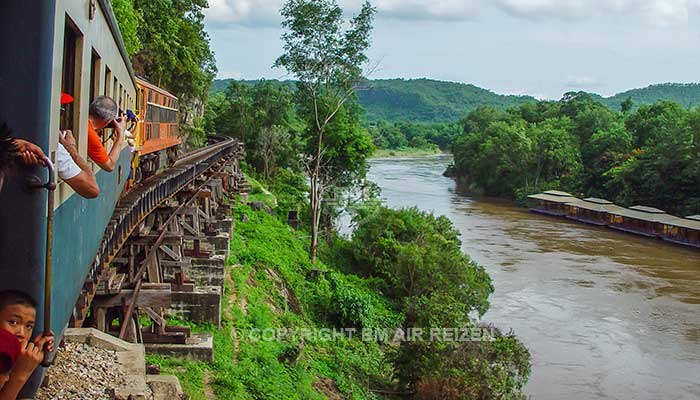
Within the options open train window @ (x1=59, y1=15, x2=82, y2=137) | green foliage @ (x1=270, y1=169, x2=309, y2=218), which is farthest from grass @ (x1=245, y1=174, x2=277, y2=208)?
open train window @ (x1=59, y1=15, x2=82, y2=137)

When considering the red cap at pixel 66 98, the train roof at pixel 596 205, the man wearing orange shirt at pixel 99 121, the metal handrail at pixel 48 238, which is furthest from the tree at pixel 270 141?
the metal handrail at pixel 48 238

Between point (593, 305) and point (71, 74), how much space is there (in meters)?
24.8

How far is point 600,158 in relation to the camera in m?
59.7

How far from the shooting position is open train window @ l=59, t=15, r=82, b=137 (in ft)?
12.4

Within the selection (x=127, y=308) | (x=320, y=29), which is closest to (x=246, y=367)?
(x=127, y=308)

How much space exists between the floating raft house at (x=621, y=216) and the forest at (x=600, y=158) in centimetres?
238

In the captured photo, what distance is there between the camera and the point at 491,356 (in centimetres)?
1527

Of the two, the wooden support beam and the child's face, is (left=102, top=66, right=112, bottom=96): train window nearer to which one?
the child's face

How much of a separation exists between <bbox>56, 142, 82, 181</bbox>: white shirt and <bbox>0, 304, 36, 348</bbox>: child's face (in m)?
0.69

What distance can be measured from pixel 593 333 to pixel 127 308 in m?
16.8

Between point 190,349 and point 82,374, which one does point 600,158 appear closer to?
point 190,349

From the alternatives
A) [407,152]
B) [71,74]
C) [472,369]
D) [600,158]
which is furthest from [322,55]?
[407,152]

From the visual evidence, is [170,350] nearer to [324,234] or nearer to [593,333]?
[593,333]

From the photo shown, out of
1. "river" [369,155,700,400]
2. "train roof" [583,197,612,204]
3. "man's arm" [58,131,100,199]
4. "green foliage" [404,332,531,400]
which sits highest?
"man's arm" [58,131,100,199]
